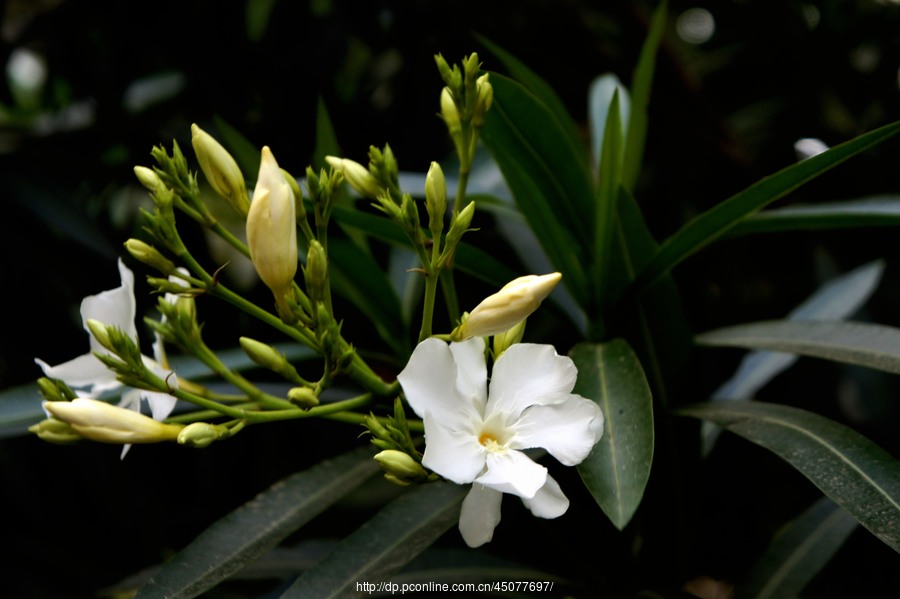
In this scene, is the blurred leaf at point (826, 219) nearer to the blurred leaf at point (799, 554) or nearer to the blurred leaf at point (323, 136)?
the blurred leaf at point (799, 554)

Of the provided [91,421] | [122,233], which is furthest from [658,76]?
[91,421]

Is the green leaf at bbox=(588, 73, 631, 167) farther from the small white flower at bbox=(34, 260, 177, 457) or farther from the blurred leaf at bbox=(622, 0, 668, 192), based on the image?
the small white flower at bbox=(34, 260, 177, 457)

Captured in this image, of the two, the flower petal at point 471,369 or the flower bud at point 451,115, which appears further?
the flower bud at point 451,115

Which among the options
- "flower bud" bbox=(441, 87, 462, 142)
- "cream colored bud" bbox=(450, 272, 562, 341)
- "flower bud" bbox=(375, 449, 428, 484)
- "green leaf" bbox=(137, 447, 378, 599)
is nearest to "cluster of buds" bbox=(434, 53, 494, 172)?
"flower bud" bbox=(441, 87, 462, 142)

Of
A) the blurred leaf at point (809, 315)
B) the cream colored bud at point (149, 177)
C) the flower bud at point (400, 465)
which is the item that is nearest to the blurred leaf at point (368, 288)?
the cream colored bud at point (149, 177)

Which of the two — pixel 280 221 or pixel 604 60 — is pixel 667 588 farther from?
pixel 604 60

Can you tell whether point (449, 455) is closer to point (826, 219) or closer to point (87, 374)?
point (87, 374)

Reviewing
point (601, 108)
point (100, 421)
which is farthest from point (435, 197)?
point (601, 108)
